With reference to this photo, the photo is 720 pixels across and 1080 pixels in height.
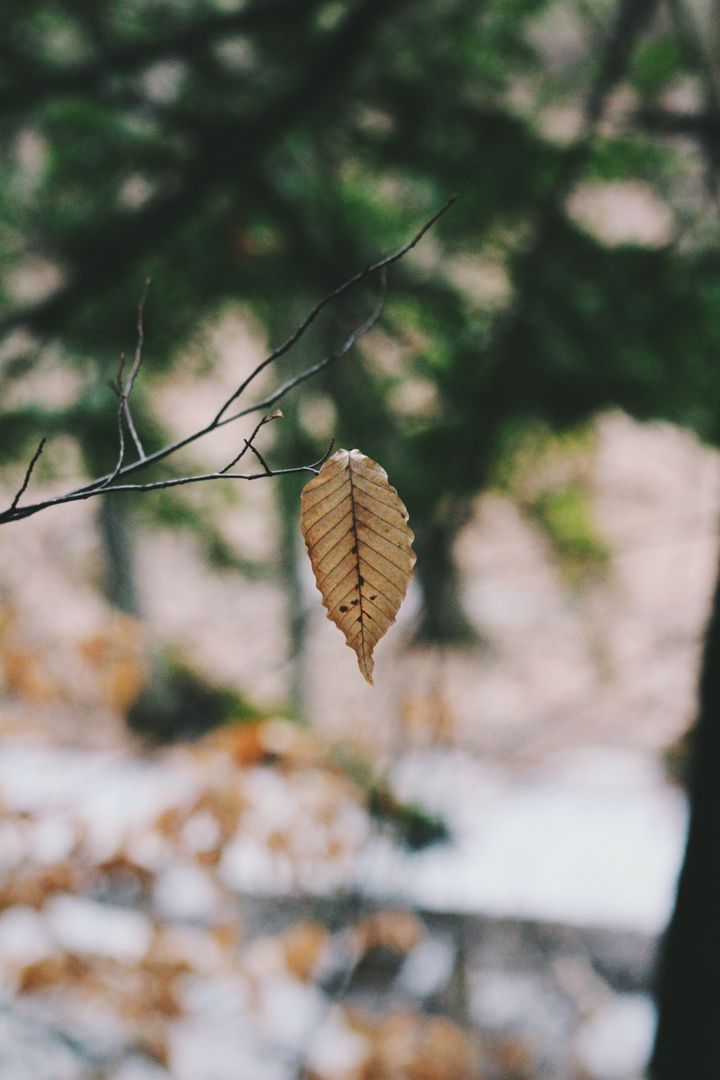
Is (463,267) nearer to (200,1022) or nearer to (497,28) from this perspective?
(497,28)

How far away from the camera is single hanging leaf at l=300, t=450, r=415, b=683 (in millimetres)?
584

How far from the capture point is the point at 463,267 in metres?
3.30

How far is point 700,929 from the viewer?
1.41 meters

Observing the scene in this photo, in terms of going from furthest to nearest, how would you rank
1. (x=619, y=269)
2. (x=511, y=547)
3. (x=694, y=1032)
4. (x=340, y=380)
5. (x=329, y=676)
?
(x=329, y=676)
(x=511, y=547)
(x=340, y=380)
(x=619, y=269)
(x=694, y=1032)

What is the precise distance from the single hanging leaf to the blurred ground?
1.13 metres

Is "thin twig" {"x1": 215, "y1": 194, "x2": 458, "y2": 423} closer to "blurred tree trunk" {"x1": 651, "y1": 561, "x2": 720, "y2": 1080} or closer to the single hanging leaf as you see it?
the single hanging leaf

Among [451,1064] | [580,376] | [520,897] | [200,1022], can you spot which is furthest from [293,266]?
[520,897]

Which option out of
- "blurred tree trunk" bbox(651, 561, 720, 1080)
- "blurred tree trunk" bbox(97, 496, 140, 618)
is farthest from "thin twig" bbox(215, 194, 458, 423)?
"blurred tree trunk" bbox(97, 496, 140, 618)

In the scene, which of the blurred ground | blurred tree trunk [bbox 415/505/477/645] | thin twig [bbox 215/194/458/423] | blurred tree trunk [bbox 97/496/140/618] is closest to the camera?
thin twig [bbox 215/194/458/423]

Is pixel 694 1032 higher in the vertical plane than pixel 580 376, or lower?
lower

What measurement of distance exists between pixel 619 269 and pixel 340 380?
3.62 feet


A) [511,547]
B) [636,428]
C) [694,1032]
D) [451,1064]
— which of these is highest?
[511,547]

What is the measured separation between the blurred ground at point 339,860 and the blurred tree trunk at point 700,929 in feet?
1.30

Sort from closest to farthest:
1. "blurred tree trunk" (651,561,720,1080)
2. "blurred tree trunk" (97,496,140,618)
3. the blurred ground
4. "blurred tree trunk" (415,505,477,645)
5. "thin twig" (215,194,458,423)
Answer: "thin twig" (215,194,458,423) < "blurred tree trunk" (651,561,720,1080) < "blurred tree trunk" (415,505,477,645) < the blurred ground < "blurred tree trunk" (97,496,140,618)
